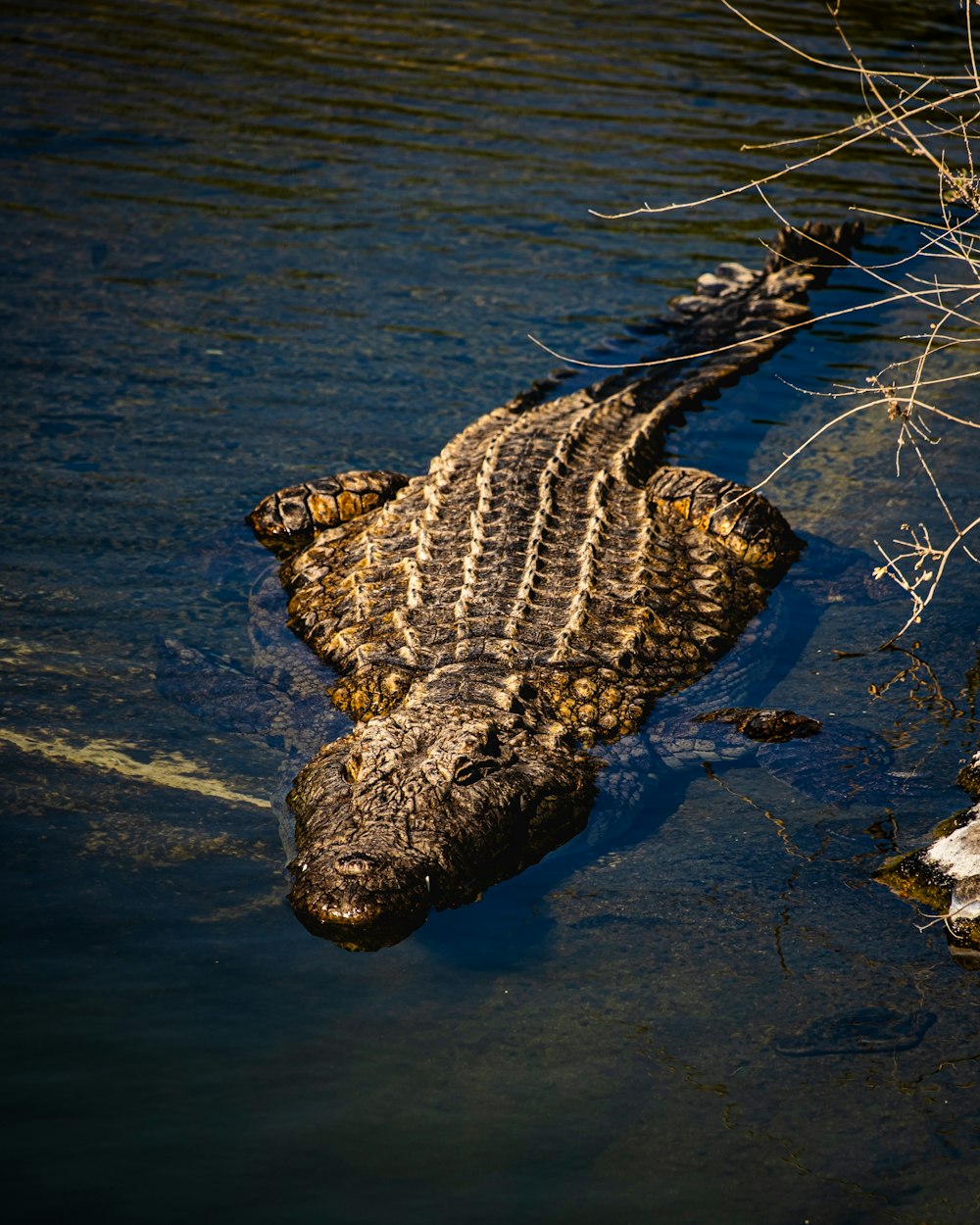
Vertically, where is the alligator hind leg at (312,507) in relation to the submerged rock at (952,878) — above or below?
above

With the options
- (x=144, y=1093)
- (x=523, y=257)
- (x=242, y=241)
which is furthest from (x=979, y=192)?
(x=242, y=241)

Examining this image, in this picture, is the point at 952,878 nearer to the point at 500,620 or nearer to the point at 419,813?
the point at 419,813

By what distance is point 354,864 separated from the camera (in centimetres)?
436

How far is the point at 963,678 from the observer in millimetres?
6172

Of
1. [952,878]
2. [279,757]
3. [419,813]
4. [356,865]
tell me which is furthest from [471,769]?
[952,878]

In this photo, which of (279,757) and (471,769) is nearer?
(471,769)

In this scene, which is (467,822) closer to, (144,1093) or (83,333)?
(144,1093)

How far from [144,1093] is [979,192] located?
183 inches

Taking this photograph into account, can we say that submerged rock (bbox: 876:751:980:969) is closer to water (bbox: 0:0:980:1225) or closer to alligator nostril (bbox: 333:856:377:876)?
water (bbox: 0:0:980:1225)

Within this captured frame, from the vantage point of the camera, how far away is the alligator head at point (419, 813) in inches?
171

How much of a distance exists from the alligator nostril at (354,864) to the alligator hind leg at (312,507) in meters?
3.17

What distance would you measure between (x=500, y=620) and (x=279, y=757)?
47.9 inches

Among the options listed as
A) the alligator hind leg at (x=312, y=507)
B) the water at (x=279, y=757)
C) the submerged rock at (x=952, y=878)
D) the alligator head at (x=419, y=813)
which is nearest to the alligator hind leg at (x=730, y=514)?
the water at (x=279, y=757)

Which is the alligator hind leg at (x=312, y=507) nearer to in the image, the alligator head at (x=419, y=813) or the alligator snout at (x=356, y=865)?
the alligator head at (x=419, y=813)
